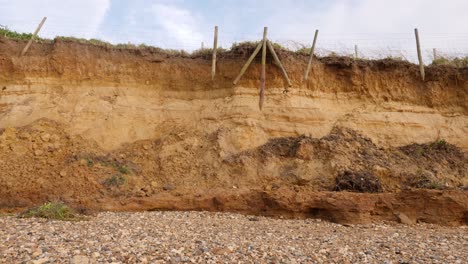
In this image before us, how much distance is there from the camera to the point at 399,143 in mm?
14102

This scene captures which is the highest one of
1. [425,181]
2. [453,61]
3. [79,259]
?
[453,61]

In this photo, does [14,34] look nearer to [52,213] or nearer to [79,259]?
[52,213]

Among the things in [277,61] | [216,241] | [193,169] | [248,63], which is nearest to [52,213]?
[216,241]

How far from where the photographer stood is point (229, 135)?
1342 cm

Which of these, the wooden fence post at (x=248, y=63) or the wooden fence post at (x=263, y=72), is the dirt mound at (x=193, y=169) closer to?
the wooden fence post at (x=263, y=72)

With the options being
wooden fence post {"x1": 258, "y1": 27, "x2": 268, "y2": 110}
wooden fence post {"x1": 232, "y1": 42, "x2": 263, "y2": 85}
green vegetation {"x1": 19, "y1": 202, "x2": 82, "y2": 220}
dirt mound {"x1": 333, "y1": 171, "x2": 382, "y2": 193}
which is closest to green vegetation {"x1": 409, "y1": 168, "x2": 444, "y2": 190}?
dirt mound {"x1": 333, "y1": 171, "x2": 382, "y2": 193}

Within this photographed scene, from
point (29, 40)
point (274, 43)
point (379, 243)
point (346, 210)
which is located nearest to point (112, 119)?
point (29, 40)

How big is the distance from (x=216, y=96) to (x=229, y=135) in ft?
6.44

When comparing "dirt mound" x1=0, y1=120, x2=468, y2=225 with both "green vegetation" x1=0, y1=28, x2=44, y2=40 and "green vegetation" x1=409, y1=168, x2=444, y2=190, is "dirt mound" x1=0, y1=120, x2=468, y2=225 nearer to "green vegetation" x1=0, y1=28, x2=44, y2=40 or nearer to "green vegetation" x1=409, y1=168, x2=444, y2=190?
"green vegetation" x1=409, y1=168, x2=444, y2=190

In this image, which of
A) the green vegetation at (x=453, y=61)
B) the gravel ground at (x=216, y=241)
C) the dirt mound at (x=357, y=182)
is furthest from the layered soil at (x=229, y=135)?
the gravel ground at (x=216, y=241)

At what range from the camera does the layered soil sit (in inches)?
429

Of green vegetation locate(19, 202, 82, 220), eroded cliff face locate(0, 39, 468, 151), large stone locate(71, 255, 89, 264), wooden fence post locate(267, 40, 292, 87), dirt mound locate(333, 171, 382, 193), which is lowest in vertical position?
green vegetation locate(19, 202, 82, 220)

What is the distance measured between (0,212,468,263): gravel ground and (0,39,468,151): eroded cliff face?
4.70 meters

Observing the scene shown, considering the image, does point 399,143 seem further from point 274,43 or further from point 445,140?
point 274,43
